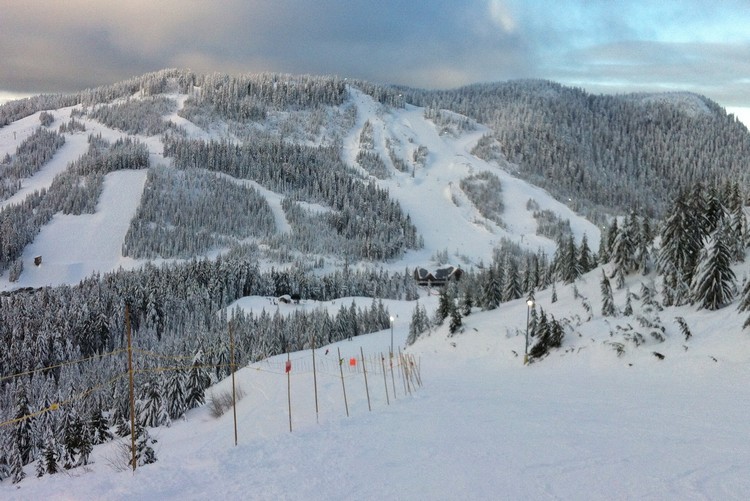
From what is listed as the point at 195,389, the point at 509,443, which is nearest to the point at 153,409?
the point at 195,389

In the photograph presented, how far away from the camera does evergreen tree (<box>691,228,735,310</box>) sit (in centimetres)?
3356

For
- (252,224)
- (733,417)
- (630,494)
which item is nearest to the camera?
(630,494)

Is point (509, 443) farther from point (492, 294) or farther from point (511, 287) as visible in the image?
point (511, 287)

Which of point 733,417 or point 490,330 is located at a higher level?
point 733,417

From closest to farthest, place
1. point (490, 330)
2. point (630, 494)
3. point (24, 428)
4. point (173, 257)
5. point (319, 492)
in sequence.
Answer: point (630, 494)
point (319, 492)
point (490, 330)
point (24, 428)
point (173, 257)

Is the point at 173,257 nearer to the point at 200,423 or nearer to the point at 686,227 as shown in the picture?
the point at 200,423

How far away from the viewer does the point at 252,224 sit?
198 m

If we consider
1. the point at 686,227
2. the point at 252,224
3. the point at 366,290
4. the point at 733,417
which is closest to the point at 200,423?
the point at 733,417

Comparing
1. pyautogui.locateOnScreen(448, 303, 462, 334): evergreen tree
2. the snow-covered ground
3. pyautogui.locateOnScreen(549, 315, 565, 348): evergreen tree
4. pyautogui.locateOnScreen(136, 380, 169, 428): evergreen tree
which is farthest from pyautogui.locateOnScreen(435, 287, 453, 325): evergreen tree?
pyautogui.locateOnScreen(136, 380, 169, 428): evergreen tree

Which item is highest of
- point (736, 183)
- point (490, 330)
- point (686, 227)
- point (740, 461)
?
point (736, 183)

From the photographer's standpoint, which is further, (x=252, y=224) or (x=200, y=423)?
(x=252, y=224)

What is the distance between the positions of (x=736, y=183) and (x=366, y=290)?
102m

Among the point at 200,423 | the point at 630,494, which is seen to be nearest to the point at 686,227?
the point at 630,494

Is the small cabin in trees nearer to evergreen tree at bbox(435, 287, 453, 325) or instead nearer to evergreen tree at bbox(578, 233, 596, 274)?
evergreen tree at bbox(578, 233, 596, 274)
